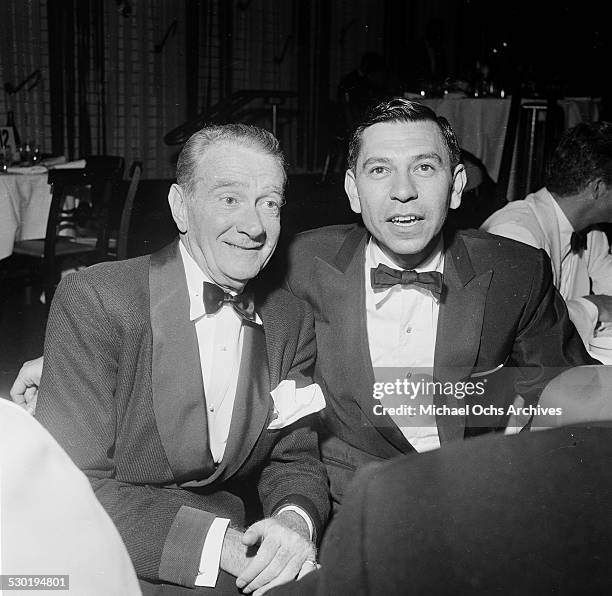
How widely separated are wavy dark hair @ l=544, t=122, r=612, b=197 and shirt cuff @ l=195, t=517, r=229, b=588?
159 centimetres

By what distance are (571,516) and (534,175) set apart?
368 cm

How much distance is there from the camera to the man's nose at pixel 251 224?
1.37 meters

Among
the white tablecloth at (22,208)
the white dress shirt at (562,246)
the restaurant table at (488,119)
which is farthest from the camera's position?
the restaurant table at (488,119)

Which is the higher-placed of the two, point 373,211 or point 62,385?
point 373,211

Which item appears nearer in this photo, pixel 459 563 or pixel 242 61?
pixel 459 563

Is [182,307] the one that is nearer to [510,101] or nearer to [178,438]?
[178,438]

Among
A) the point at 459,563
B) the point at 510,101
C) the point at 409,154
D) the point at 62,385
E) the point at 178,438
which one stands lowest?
the point at 178,438

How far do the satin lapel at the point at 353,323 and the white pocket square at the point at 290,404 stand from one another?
148mm

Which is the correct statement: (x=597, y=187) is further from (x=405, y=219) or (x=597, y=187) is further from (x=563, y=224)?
(x=405, y=219)

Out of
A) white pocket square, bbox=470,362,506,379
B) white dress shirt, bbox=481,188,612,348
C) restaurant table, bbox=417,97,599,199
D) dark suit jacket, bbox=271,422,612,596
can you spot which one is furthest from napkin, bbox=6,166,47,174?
dark suit jacket, bbox=271,422,612,596

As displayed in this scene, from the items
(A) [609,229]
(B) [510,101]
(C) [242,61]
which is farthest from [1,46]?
(A) [609,229]

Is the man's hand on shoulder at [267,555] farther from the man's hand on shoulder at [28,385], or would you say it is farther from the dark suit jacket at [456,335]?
the man's hand on shoulder at [28,385]

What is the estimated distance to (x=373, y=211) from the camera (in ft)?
5.14

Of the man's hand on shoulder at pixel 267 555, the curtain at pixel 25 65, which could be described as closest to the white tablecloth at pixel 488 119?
the man's hand on shoulder at pixel 267 555
